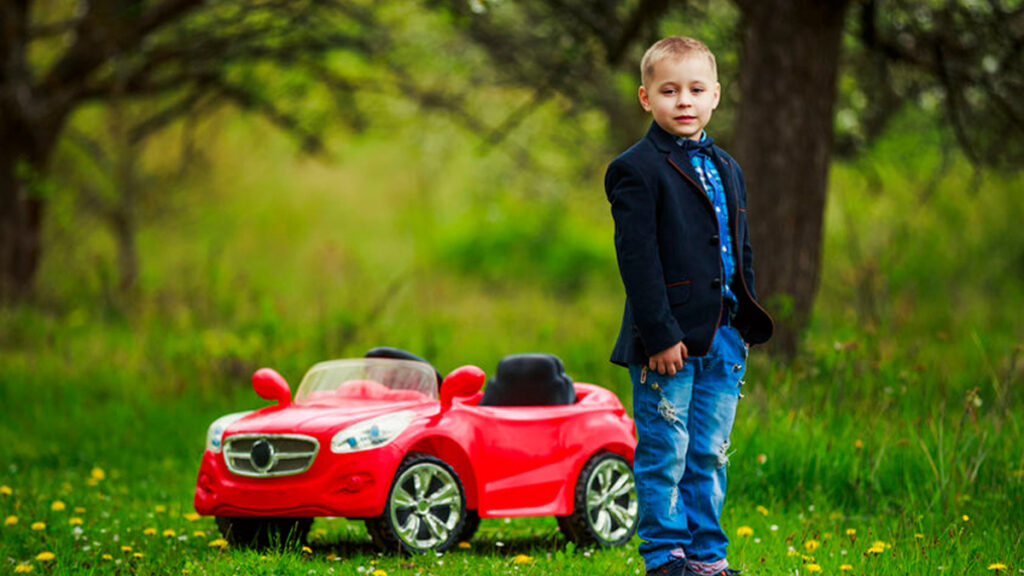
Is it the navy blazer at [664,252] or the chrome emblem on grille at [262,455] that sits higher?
the navy blazer at [664,252]

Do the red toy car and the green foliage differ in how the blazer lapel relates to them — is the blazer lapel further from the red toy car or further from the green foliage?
the green foliage

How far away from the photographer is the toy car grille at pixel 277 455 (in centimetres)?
533

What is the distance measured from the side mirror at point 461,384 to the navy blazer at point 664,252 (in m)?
1.25

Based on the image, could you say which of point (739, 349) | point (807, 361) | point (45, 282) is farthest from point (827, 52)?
point (45, 282)

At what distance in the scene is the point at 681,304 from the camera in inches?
169

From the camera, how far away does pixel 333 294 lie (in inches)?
613

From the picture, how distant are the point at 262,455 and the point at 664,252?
2.11 metres

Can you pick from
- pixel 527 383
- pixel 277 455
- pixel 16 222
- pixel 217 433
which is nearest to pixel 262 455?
pixel 277 455

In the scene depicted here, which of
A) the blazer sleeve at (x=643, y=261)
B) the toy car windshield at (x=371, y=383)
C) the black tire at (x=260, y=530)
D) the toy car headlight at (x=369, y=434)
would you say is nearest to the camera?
the blazer sleeve at (x=643, y=261)

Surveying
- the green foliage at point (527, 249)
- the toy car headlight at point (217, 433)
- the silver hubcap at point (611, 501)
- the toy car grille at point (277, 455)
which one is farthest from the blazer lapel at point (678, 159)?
the green foliage at point (527, 249)

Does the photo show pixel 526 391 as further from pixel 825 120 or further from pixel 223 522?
pixel 825 120

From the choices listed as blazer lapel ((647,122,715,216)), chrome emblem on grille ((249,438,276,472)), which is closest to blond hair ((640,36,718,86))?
blazer lapel ((647,122,715,216))

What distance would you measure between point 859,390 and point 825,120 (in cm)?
230

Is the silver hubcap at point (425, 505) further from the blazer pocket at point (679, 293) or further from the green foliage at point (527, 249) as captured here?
the green foliage at point (527, 249)
